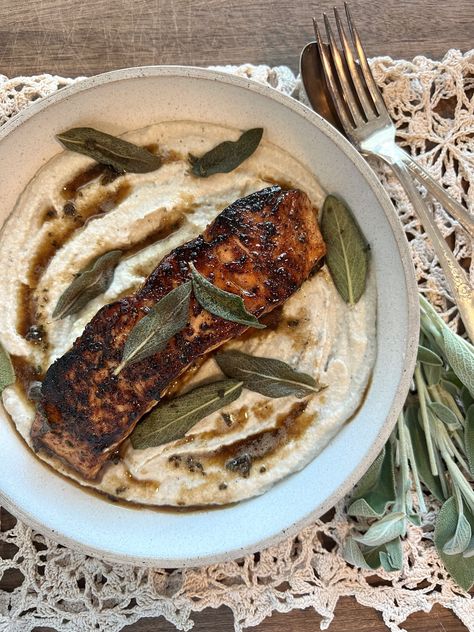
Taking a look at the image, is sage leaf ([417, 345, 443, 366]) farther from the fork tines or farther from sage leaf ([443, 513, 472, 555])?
the fork tines

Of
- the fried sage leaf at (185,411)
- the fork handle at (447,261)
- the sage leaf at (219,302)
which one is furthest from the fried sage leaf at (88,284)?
the fork handle at (447,261)

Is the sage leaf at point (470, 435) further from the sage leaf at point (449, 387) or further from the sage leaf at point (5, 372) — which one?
the sage leaf at point (5, 372)

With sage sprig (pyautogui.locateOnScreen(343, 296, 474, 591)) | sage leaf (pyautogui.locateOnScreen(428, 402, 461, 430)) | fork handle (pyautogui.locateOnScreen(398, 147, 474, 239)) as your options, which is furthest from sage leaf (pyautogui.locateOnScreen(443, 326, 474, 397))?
fork handle (pyautogui.locateOnScreen(398, 147, 474, 239))

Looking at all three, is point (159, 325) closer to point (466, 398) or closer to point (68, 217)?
point (68, 217)

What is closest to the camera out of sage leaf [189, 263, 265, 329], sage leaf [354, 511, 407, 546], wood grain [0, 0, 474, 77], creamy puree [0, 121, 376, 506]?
sage leaf [189, 263, 265, 329]

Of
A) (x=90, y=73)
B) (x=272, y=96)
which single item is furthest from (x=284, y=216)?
(x=90, y=73)

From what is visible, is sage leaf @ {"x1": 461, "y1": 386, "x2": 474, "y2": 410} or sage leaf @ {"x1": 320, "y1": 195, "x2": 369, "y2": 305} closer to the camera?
sage leaf @ {"x1": 320, "y1": 195, "x2": 369, "y2": 305}

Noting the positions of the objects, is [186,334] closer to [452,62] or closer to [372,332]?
[372,332]
